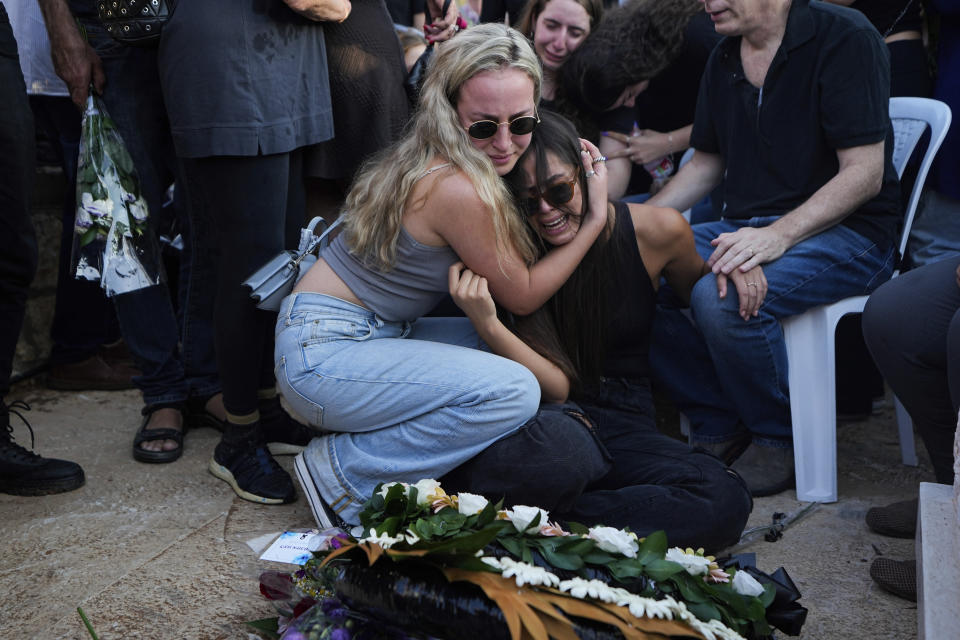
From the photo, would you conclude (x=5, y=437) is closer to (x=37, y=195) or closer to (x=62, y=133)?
(x=62, y=133)

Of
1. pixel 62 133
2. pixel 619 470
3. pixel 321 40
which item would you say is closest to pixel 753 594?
pixel 619 470

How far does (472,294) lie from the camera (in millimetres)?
2213

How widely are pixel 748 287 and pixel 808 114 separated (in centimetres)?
63

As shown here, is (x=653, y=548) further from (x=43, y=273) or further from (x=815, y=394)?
(x=43, y=273)

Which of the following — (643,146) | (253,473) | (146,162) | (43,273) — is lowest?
(253,473)

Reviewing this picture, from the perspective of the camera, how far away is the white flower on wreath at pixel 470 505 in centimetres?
169

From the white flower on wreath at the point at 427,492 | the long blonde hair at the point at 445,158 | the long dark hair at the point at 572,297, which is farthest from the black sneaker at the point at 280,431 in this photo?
the white flower on wreath at the point at 427,492

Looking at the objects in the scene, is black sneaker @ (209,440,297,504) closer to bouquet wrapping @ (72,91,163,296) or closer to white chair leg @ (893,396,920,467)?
bouquet wrapping @ (72,91,163,296)

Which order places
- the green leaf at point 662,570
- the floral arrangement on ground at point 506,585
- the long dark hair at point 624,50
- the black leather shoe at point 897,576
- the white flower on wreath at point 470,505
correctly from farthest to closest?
1. the long dark hair at point 624,50
2. the black leather shoe at point 897,576
3. the white flower on wreath at point 470,505
4. the green leaf at point 662,570
5. the floral arrangement on ground at point 506,585

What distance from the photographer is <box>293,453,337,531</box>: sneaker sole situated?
224 centimetres

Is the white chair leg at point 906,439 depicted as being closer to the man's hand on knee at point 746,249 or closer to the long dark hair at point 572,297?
the man's hand on knee at point 746,249

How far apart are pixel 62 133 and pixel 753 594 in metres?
2.67

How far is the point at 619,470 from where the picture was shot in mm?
2377

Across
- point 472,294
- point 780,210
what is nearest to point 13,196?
point 472,294
